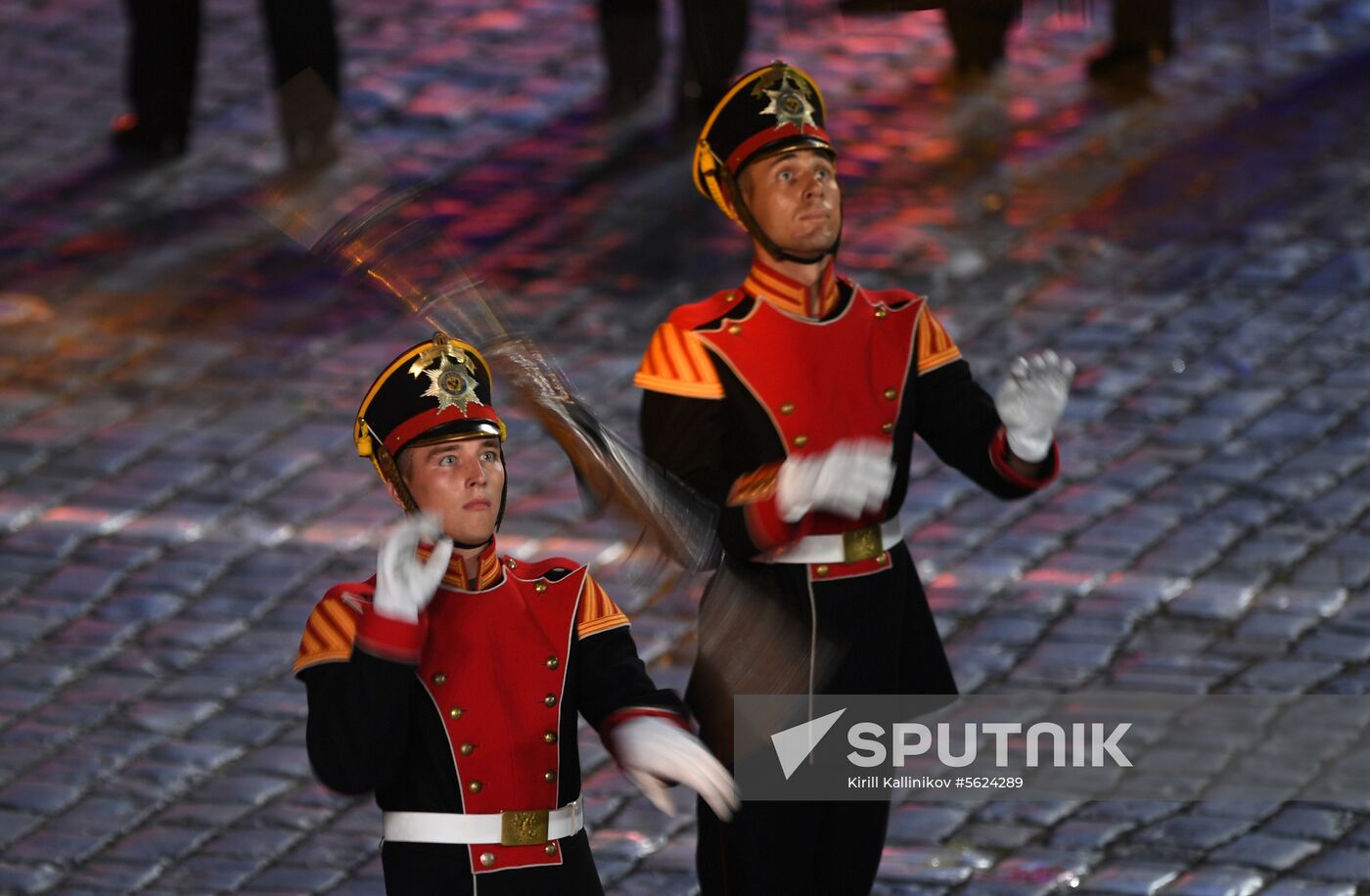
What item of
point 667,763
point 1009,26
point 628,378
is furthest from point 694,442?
point 1009,26

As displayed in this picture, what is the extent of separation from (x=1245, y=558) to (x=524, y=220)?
11.9 feet

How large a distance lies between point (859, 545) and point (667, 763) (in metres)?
0.85

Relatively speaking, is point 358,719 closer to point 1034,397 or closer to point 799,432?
point 799,432

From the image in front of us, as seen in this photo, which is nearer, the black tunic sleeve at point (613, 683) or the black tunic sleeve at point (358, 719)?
the black tunic sleeve at point (358, 719)

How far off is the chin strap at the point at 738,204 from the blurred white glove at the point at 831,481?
44 centimetres

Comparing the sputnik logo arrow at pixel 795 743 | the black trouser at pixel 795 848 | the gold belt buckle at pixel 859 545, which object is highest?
the gold belt buckle at pixel 859 545

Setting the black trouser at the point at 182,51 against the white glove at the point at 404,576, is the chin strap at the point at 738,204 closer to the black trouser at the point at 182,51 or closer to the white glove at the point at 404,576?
the white glove at the point at 404,576

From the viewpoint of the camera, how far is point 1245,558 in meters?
6.95

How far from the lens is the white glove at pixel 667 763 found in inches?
144

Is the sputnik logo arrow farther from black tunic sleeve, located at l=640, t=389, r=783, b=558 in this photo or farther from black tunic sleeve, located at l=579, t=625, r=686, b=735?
black tunic sleeve, located at l=579, t=625, r=686, b=735

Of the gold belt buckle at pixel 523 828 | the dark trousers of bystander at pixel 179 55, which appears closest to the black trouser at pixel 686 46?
the dark trousers of bystander at pixel 179 55

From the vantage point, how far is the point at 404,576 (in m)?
3.57

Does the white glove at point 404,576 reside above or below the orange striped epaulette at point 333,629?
above

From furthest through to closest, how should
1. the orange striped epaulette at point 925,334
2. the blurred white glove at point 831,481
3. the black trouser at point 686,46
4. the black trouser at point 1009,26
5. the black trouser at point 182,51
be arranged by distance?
the black trouser at point 1009,26 → the black trouser at point 686,46 → the black trouser at point 182,51 → the orange striped epaulette at point 925,334 → the blurred white glove at point 831,481
